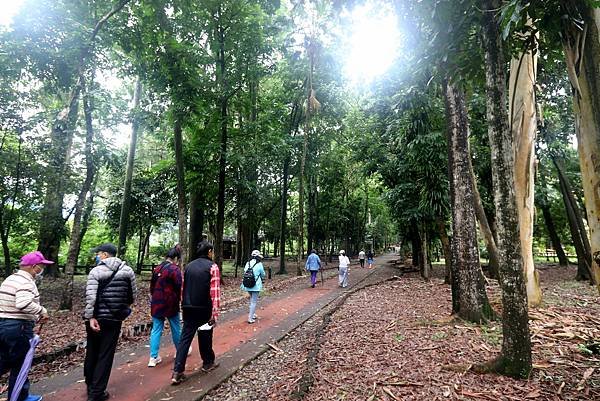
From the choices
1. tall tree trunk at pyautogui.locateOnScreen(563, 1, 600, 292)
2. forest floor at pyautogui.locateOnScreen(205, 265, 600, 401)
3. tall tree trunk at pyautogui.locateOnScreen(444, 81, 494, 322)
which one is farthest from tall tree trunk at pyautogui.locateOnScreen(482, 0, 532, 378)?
tall tree trunk at pyautogui.locateOnScreen(444, 81, 494, 322)

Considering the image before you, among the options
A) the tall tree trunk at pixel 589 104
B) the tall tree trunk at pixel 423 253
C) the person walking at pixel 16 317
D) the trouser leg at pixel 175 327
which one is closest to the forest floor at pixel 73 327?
the person walking at pixel 16 317

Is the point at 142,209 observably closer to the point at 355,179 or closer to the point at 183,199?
the point at 183,199

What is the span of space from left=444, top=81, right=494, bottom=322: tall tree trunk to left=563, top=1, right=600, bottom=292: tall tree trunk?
3.70 m

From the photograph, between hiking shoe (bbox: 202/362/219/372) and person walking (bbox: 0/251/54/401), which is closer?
person walking (bbox: 0/251/54/401)

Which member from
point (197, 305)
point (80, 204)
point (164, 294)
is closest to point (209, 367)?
point (197, 305)

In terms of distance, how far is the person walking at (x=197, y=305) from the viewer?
4.68 meters

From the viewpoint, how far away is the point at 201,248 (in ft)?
16.9

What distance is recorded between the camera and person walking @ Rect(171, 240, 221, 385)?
4676 mm

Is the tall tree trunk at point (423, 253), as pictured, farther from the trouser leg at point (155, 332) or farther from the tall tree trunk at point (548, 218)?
the trouser leg at point (155, 332)

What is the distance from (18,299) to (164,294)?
1.76 meters

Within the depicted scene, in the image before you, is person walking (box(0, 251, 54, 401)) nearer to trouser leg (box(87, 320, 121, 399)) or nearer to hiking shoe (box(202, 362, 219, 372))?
trouser leg (box(87, 320, 121, 399))

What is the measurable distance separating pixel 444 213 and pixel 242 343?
385 inches

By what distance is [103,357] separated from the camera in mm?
4117

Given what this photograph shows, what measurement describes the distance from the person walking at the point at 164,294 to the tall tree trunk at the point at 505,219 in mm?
4327
